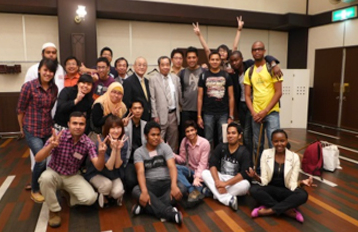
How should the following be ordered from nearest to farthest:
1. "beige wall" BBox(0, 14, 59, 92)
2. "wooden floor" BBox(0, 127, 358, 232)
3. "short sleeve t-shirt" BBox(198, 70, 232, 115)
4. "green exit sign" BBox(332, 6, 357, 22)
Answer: "wooden floor" BBox(0, 127, 358, 232), "short sleeve t-shirt" BBox(198, 70, 232, 115), "beige wall" BBox(0, 14, 59, 92), "green exit sign" BBox(332, 6, 357, 22)

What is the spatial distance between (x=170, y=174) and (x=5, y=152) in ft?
12.0

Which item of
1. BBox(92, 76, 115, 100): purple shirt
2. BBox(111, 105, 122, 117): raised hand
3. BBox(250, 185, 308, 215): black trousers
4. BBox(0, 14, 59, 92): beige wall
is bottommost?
BBox(250, 185, 308, 215): black trousers

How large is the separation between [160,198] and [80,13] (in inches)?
181

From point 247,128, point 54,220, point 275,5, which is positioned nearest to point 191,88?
point 247,128

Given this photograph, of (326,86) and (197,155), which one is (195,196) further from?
(326,86)

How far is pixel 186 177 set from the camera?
126 inches

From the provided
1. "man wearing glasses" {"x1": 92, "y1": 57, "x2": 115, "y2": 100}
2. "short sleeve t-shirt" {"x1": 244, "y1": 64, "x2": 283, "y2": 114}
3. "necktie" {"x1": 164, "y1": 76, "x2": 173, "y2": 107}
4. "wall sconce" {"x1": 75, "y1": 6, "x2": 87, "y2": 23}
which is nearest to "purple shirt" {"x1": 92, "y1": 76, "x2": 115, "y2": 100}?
"man wearing glasses" {"x1": 92, "y1": 57, "x2": 115, "y2": 100}

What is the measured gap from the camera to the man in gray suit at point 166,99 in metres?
3.47

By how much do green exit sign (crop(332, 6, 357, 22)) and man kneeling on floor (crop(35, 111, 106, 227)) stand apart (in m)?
6.78

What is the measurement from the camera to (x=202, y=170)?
3139 millimetres

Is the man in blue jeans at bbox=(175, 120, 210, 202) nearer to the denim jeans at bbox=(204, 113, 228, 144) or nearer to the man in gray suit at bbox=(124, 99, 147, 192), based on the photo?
the denim jeans at bbox=(204, 113, 228, 144)

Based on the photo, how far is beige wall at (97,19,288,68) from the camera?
6.59 metres

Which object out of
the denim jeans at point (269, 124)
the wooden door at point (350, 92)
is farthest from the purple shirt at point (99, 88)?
the wooden door at point (350, 92)

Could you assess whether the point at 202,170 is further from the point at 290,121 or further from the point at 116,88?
the point at 290,121
